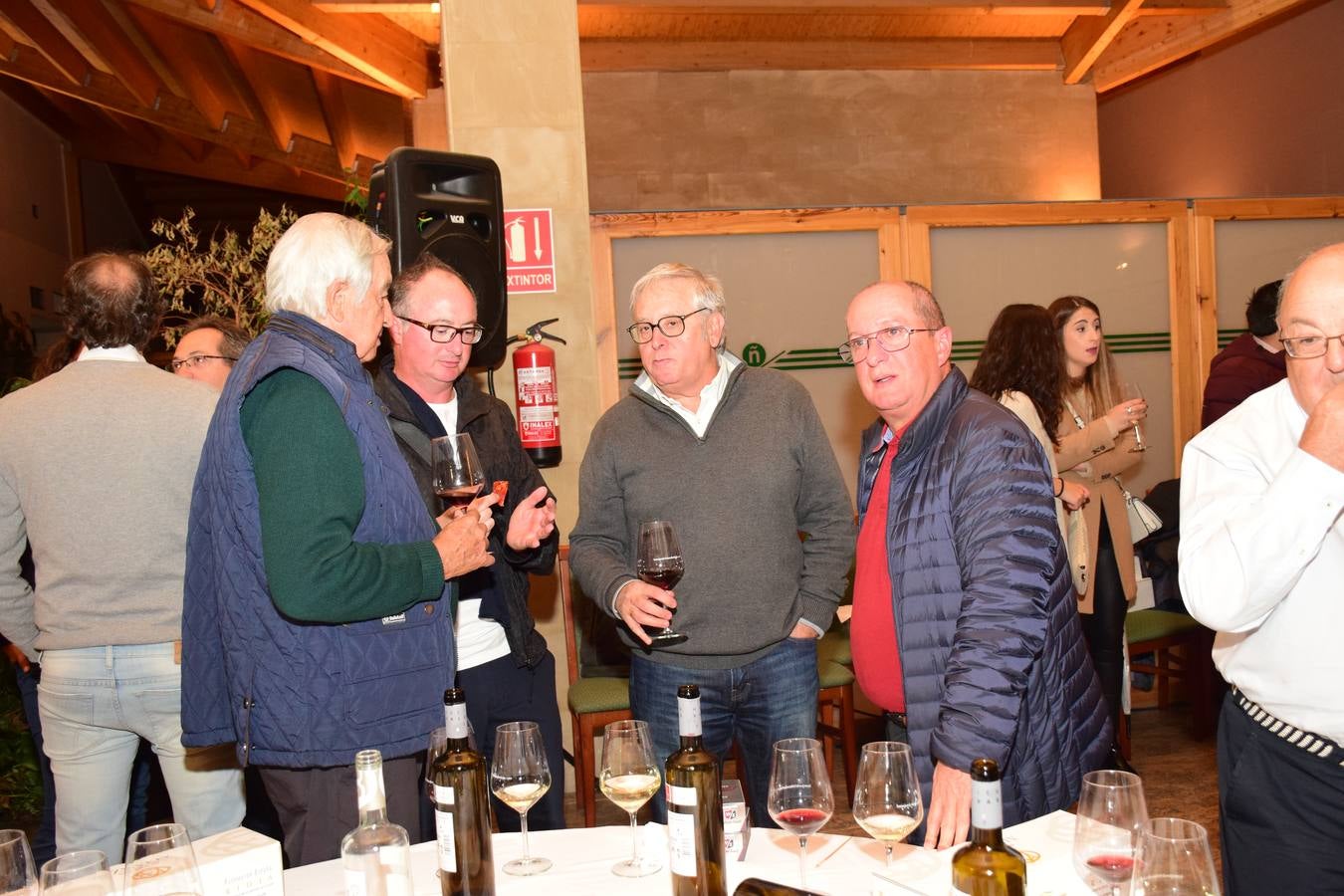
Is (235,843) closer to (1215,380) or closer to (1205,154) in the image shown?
(1215,380)

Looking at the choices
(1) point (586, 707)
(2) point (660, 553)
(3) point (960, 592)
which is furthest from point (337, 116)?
(3) point (960, 592)

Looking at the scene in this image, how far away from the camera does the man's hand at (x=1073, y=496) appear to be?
13.3 ft

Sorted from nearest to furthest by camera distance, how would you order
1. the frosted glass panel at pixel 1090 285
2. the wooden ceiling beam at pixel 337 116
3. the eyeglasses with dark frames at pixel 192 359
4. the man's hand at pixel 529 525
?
the man's hand at pixel 529 525
the eyeglasses with dark frames at pixel 192 359
the frosted glass panel at pixel 1090 285
the wooden ceiling beam at pixel 337 116

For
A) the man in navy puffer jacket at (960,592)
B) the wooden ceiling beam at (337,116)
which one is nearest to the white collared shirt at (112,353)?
the man in navy puffer jacket at (960,592)

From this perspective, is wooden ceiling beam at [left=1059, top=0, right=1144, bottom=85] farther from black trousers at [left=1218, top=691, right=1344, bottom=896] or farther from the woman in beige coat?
black trousers at [left=1218, top=691, right=1344, bottom=896]

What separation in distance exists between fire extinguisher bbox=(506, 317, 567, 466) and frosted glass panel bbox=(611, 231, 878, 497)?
1.74 meters

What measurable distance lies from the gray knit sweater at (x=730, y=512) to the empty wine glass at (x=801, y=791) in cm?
112

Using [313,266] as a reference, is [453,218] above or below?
above

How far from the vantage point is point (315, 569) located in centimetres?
186

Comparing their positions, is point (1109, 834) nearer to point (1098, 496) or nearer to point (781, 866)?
point (781, 866)

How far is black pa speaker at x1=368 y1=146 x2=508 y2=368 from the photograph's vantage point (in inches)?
132

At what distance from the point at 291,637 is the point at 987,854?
124 centimetres

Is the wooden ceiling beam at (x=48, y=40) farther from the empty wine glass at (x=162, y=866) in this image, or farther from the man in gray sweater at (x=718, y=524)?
the empty wine glass at (x=162, y=866)

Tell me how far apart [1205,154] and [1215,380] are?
5683 millimetres
